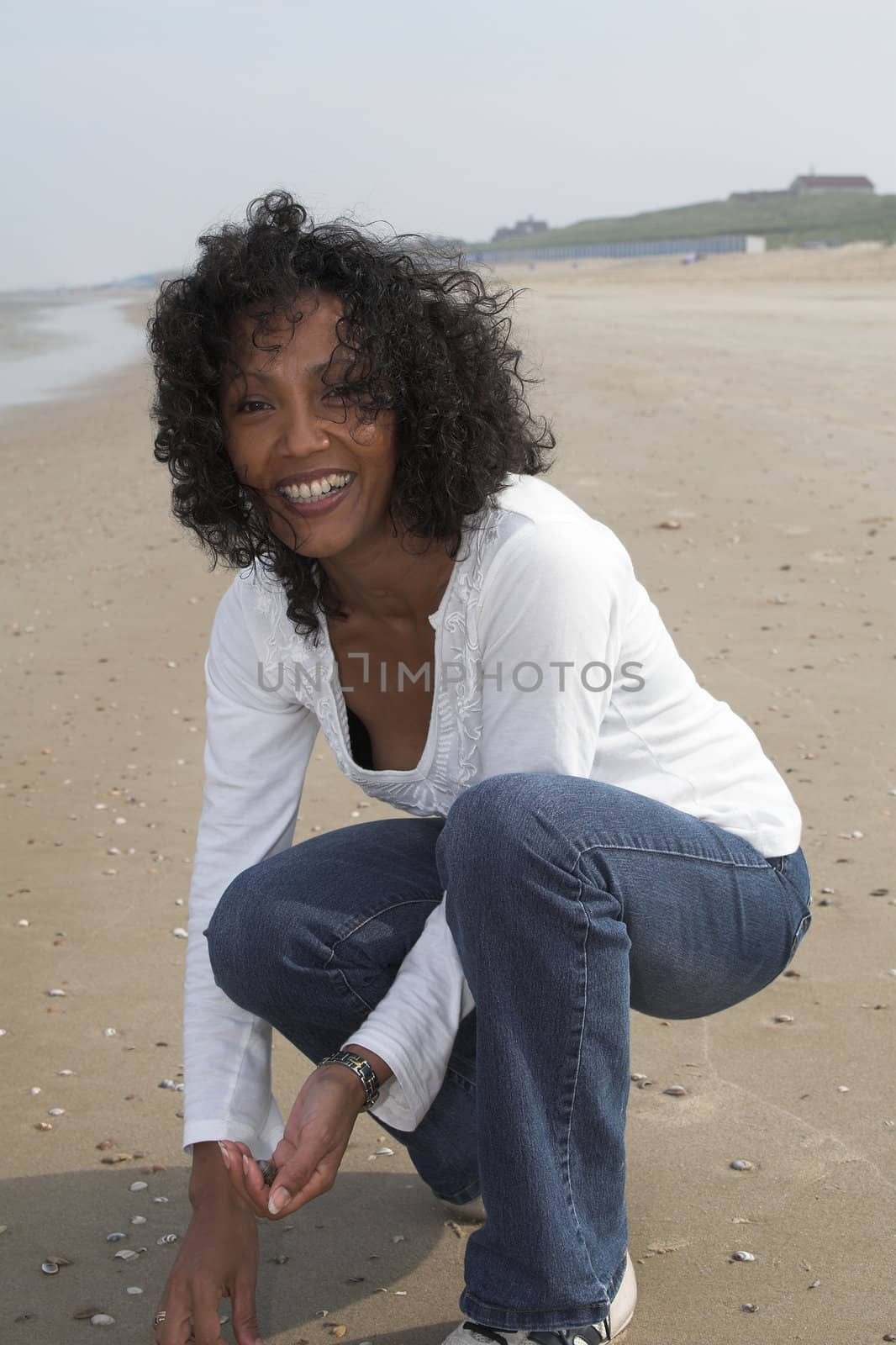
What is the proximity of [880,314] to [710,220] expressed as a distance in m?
114

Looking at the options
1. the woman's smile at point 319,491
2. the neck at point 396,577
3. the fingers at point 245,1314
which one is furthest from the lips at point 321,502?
the fingers at point 245,1314

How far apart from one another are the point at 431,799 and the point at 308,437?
594mm

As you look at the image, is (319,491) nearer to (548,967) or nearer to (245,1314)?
(548,967)

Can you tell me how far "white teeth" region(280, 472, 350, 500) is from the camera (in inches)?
82.3

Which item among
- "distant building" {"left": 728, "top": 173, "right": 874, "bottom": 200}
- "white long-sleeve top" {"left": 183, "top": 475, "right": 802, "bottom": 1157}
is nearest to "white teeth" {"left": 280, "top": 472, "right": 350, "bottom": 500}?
"white long-sleeve top" {"left": 183, "top": 475, "right": 802, "bottom": 1157}

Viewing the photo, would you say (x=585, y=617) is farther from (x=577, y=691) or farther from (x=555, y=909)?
(x=555, y=909)

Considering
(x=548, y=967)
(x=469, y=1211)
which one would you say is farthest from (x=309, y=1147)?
(x=469, y=1211)

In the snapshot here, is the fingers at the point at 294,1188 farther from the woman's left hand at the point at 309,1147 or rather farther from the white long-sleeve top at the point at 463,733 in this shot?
the white long-sleeve top at the point at 463,733

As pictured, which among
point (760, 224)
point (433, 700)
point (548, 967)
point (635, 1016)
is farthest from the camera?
point (760, 224)

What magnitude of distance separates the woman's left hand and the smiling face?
0.78 meters

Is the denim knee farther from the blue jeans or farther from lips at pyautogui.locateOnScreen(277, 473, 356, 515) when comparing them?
lips at pyautogui.locateOnScreen(277, 473, 356, 515)

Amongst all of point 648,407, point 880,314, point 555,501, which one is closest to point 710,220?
point 880,314

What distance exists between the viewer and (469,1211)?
2.21m

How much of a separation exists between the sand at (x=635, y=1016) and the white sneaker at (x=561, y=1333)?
67mm
